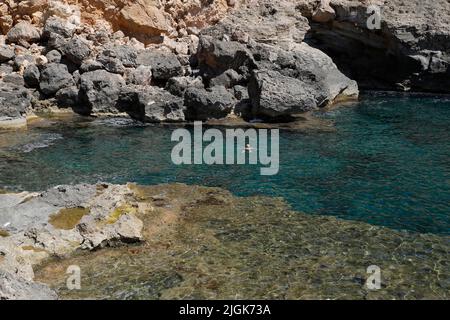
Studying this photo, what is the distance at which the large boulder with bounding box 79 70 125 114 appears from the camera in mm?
30812

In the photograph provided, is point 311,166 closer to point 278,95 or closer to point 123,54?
point 278,95

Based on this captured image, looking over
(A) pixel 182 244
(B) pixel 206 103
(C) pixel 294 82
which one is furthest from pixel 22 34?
(A) pixel 182 244

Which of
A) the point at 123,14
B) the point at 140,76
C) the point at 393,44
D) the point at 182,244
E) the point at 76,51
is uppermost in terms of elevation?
the point at 123,14

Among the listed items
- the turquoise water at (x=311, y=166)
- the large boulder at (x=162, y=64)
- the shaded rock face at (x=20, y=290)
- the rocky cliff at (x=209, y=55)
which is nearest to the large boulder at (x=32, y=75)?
the rocky cliff at (x=209, y=55)

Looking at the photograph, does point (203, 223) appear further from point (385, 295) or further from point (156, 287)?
point (385, 295)

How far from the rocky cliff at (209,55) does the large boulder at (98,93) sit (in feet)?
0.21

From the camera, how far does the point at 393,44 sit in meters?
37.7

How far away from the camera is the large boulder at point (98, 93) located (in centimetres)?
3081

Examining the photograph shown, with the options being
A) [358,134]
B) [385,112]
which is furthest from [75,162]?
[385,112]

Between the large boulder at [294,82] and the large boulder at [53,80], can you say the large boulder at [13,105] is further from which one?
the large boulder at [294,82]

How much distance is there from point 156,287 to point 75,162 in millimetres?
11619

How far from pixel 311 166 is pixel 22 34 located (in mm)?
24331
